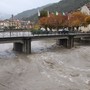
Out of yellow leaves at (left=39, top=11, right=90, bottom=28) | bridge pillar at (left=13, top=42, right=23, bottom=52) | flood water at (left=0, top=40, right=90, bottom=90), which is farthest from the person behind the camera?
yellow leaves at (left=39, top=11, right=90, bottom=28)

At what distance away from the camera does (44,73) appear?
125 ft

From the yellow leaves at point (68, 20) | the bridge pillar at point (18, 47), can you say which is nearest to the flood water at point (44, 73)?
the bridge pillar at point (18, 47)

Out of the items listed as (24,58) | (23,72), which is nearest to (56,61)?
(24,58)

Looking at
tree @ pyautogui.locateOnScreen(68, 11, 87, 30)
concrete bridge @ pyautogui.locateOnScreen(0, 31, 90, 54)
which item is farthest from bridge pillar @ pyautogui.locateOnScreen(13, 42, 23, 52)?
tree @ pyautogui.locateOnScreen(68, 11, 87, 30)

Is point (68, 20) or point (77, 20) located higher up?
point (68, 20)

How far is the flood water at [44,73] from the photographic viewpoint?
31172mm

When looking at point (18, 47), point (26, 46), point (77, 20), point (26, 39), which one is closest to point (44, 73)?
point (26, 46)

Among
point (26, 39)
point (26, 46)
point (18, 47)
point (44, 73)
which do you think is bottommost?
point (44, 73)

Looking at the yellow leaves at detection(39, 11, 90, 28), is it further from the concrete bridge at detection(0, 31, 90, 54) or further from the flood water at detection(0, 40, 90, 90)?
the flood water at detection(0, 40, 90, 90)

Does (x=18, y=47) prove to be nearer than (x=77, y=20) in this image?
Yes

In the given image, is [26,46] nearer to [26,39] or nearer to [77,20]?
[26,39]

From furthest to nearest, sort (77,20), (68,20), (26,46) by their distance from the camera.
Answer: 1. (68,20)
2. (77,20)
3. (26,46)

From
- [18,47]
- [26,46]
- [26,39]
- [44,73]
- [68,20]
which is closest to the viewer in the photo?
[44,73]

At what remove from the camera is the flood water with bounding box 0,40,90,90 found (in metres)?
31.2
